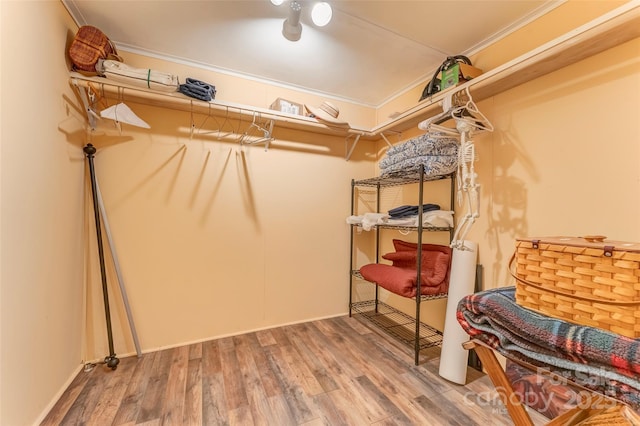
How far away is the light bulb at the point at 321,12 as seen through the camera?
4.44 feet

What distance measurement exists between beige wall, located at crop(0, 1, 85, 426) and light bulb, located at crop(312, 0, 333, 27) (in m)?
1.29

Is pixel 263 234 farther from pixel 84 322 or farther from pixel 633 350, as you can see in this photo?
pixel 633 350

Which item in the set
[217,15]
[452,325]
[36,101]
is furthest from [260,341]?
[217,15]

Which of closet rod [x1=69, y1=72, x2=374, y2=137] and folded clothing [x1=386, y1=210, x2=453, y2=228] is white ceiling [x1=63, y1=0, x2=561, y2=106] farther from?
folded clothing [x1=386, y1=210, x2=453, y2=228]

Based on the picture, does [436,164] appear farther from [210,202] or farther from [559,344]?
[210,202]

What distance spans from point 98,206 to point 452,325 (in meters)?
2.43

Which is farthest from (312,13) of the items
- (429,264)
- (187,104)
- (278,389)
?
(278,389)

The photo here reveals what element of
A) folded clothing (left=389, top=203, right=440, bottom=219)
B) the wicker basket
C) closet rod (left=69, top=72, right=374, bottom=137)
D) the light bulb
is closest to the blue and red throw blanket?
the wicker basket

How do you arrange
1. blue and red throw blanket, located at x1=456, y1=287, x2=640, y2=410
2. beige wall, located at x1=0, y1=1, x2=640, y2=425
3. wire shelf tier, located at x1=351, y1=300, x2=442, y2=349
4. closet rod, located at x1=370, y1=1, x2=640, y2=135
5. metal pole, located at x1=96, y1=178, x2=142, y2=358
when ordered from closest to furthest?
1. blue and red throw blanket, located at x1=456, y1=287, x2=640, y2=410
2. closet rod, located at x1=370, y1=1, x2=640, y2=135
3. beige wall, located at x1=0, y1=1, x2=640, y2=425
4. metal pole, located at x1=96, y1=178, x2=142, y2=358
5. wire shelf tier, located at x1=351, y1=300, x2=442, y2=349

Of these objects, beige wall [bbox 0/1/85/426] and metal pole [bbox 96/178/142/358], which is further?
metal pole [bbox 96/178/142/358]

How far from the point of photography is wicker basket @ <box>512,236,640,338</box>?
0.66 meters

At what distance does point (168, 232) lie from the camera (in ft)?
6.44

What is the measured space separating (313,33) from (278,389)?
7.24ft

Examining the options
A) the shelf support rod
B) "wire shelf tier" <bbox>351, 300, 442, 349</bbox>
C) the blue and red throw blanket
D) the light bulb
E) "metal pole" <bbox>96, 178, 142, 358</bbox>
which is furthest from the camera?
the shelf support rod
